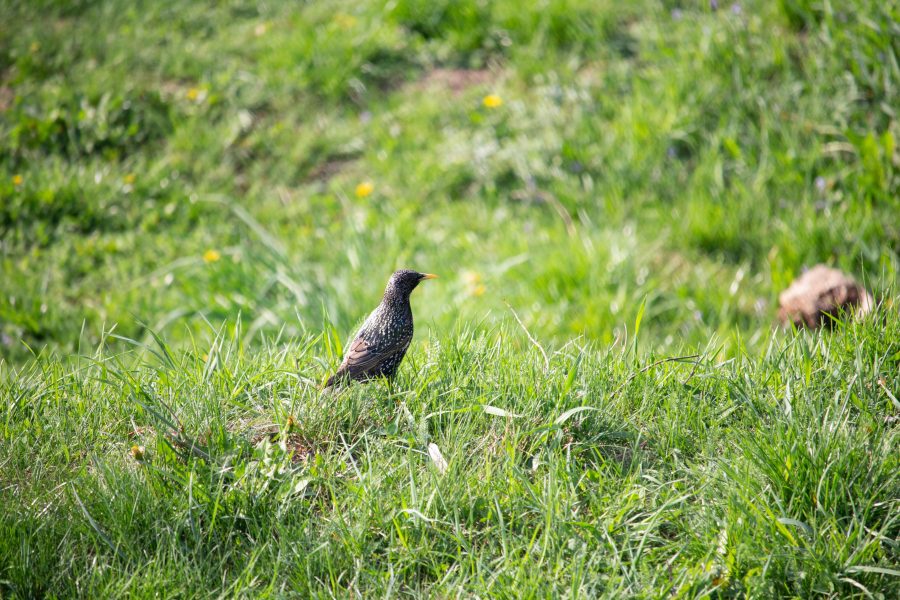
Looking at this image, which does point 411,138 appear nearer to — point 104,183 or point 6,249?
point 104,183

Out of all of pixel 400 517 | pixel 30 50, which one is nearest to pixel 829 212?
pixel 400 517

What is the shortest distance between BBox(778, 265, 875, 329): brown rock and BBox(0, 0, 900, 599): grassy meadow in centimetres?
20

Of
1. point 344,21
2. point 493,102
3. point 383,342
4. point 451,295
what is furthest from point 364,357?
point 344,21

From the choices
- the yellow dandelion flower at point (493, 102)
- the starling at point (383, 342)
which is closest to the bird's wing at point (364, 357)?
the starling at point (383, 342)

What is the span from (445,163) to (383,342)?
329 centimetres

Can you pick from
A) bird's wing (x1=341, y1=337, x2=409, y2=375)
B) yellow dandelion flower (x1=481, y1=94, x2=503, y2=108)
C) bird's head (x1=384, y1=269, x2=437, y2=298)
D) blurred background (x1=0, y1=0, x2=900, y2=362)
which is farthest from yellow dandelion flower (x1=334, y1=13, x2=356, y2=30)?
bird's wing (x1=341, y1=337, x2=409, y2=375)

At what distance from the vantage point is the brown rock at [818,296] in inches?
169

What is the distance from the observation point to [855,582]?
230cm

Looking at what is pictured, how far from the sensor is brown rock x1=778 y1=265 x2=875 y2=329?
429cm

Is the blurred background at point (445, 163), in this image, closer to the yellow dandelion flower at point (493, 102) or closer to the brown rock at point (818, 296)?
the yellow dandelion flower at point (493, 102)

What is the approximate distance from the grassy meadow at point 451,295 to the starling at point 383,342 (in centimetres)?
11

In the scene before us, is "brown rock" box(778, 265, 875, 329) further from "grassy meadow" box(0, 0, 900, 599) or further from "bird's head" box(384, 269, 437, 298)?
"bird's head" box(384, 269, 437, 298)

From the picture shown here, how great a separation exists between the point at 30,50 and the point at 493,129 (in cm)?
434

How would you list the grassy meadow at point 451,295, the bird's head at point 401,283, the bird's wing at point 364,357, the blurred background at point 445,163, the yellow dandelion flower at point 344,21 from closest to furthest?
the grassy meadow at point 451,295 → the bird's wing at point 364,357 → the bird's head at point 401,283 → the blurred background at point 445,163 → the yellow dandelion flower at point 344,21
